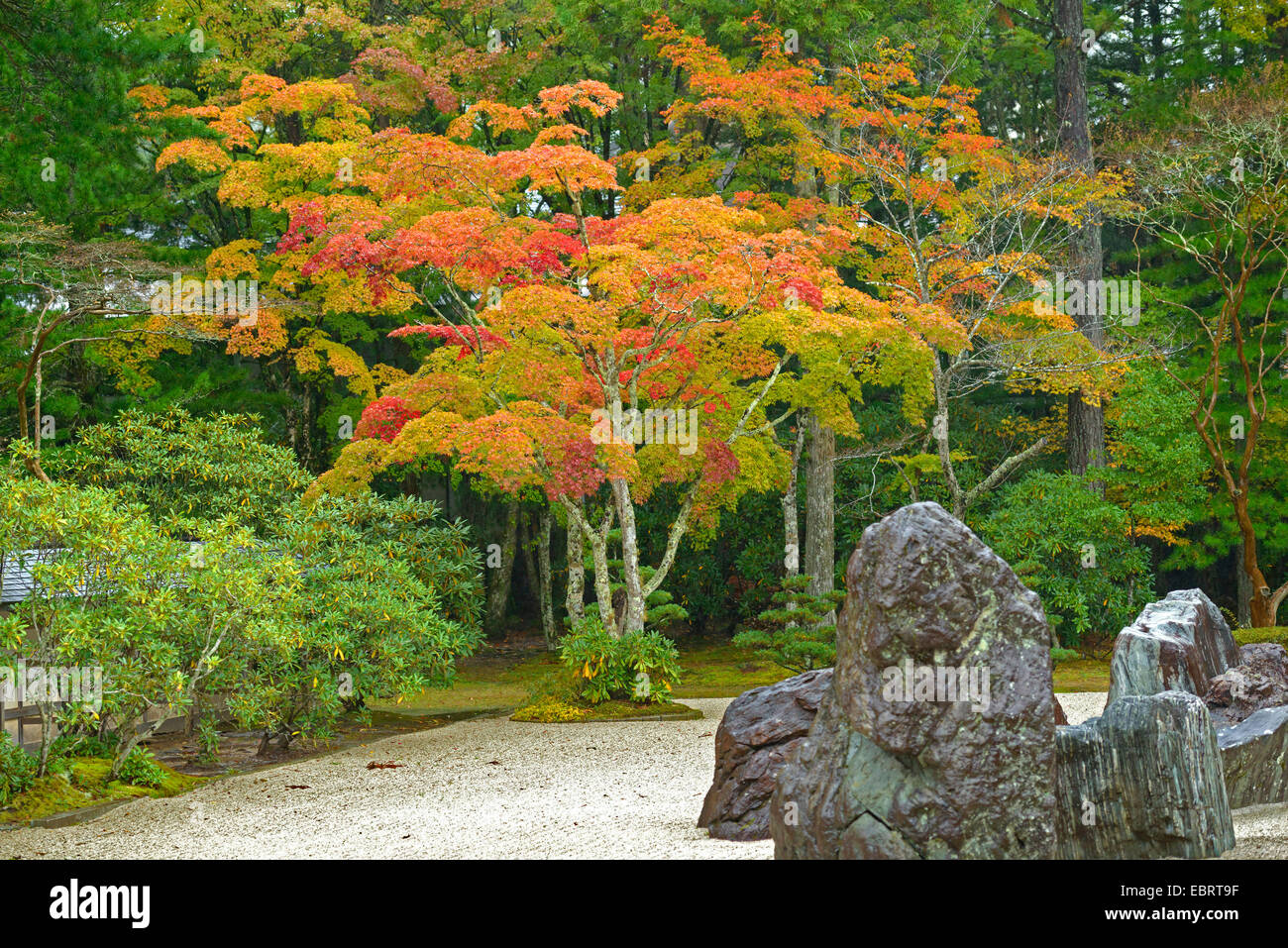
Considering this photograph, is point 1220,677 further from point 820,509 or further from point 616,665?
point 820,509

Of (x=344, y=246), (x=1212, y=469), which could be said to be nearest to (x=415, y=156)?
(x=344, y=246)

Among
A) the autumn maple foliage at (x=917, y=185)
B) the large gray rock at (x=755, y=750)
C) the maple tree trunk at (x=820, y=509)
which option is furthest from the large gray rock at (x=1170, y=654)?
the maple tree trunk at (x=820, y=509)

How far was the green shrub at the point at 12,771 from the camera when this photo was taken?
7.42m

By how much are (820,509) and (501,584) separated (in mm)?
4966

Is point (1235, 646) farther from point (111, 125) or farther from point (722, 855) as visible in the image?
point (111, 125)

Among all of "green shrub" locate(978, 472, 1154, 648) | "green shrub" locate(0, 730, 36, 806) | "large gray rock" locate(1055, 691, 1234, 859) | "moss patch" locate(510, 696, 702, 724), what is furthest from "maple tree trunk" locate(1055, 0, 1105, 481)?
"green shrub" locate(0, 730, 36, 806)

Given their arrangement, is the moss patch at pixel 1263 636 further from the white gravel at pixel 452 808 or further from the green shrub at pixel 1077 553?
the white gravel at pixel 452 808

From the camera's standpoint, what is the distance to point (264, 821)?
7.34 m

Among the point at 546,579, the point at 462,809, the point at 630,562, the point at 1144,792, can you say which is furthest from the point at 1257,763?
the point at 546,579

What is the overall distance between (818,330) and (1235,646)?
15.5 ft

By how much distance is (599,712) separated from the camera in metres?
10.9

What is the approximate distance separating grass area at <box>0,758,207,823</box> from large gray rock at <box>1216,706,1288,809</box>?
6733 mm

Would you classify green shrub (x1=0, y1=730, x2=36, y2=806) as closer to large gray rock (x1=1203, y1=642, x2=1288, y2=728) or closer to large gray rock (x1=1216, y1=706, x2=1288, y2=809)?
large gray rock (x1=1216, y1=706, x2=1288, y2=809)

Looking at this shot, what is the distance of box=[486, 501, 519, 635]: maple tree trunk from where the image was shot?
55.8ft
